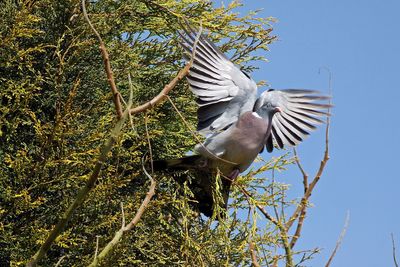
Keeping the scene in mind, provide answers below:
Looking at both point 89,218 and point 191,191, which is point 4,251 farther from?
point 191,191

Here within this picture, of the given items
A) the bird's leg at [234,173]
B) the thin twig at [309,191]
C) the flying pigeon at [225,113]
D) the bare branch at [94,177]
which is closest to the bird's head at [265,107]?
the flying pigeon at [225,113]

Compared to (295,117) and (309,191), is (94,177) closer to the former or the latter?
(309,191)

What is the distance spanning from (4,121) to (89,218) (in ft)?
2.79

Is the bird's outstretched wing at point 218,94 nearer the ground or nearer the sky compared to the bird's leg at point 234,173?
nearer the sky

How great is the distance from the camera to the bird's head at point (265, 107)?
424 cm

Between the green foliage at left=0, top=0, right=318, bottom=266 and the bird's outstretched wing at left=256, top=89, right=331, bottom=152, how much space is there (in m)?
0.41

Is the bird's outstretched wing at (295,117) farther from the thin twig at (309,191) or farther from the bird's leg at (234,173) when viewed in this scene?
the thin twig at (309,191)

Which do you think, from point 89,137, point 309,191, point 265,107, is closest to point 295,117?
point 265,107

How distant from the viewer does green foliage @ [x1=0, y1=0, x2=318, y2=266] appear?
15.5ft

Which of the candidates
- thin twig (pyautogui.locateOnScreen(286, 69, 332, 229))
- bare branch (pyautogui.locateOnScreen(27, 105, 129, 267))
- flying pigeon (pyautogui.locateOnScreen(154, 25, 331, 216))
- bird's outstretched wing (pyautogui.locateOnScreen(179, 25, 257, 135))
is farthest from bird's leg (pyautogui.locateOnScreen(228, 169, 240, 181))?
bare branch (pyautogui.locateOnScreen(27, 105, 129, 267))

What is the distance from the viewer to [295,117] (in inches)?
188

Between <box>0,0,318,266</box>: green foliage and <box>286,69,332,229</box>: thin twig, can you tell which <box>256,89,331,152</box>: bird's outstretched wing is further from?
<box>286,69,332,229</box>: thin twig

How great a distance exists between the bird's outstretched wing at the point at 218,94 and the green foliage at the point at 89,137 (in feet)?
1.53

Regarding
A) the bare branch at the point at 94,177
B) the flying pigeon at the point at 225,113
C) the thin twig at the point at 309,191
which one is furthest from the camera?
the flying pigeon at the point at 225,113
